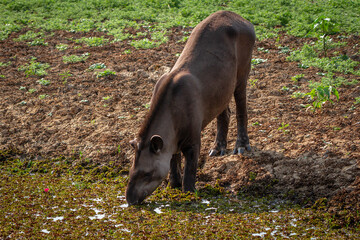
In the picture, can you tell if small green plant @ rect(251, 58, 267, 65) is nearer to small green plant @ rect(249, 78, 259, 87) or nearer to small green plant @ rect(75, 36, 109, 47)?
small green plant @ rect(249, 78, 259, 87)

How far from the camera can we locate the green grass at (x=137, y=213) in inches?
241

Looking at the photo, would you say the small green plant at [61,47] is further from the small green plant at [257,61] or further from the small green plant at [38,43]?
the small green plant at [257,61]

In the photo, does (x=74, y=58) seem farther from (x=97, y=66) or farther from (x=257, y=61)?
(x=257, y=61)

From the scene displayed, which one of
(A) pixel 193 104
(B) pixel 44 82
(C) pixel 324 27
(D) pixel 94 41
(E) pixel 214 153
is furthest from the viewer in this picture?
(D) pixel 94 41

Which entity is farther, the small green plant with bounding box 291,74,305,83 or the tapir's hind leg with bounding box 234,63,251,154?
the small green plant with bounding box 291,74,305,83

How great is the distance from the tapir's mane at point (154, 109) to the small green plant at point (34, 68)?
596cm

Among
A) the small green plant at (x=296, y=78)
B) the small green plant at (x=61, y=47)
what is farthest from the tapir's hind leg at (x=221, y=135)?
the small green plant at (x=61, y=47)

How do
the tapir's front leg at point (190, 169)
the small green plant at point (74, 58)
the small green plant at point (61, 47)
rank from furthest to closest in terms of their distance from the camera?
the small green plant at point (61, 47) < the small green plant at point (74, 58) < the tapir's front leg at point (190, 169)

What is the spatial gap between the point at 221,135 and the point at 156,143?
2.26 meters

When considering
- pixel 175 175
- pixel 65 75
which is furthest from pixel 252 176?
pixel 65 75

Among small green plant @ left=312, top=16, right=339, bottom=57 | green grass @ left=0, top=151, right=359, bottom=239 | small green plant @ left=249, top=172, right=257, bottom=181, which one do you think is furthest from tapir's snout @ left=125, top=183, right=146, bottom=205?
small green plant @ left=312, top=16, right=339, bottom=57

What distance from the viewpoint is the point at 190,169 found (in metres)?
7.32

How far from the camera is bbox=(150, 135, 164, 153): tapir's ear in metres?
6.62

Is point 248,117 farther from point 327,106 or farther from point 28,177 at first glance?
point 28,177
